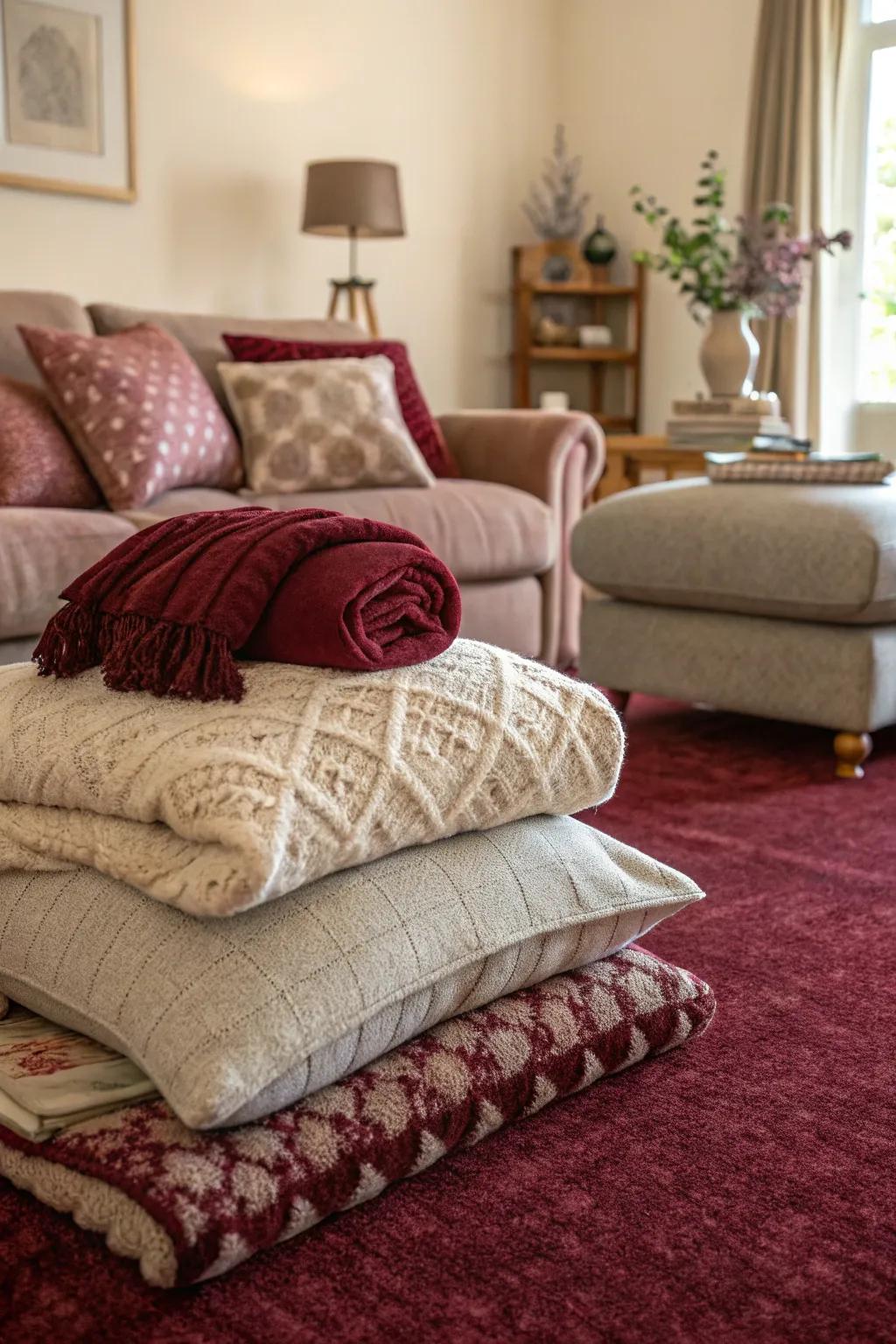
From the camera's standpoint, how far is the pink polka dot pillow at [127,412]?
9.51ft

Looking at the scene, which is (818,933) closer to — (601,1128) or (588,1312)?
(601,1128)

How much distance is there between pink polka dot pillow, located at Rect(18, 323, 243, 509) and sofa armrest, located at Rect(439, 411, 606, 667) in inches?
33.4

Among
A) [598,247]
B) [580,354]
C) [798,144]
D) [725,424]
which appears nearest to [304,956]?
[725,424]

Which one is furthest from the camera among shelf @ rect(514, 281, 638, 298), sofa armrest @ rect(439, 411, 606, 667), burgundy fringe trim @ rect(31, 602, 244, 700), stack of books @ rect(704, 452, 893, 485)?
shelf @ rect(514, 281, 638, 298)

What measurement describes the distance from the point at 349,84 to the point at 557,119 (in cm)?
118

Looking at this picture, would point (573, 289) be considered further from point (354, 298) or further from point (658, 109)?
point (354, 298)

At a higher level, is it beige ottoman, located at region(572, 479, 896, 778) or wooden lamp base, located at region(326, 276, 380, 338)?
wooden lamp base, located at region(326, 276, 380, 338)

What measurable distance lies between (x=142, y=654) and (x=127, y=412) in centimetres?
179

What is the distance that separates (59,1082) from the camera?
44.3 inches

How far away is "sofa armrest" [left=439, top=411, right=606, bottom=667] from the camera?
3576 millimetres

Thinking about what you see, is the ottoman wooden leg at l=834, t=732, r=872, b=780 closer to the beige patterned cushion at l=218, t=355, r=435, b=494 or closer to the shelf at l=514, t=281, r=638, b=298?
the beige patterned cushion at l=218, t=355, r=435, b=494

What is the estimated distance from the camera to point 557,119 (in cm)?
583

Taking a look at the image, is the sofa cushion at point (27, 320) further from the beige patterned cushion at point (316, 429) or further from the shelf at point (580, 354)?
the shelf at point (580, 354)

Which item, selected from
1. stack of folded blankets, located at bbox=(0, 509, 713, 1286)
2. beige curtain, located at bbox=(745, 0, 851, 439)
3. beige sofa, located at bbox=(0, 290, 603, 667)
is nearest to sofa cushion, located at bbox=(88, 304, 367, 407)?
beige sofa, located at bbox=(0, 290, 603, 667)
